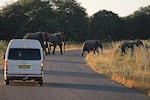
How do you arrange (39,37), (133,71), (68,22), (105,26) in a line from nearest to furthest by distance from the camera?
(133,71) < (39,37) < (68,22) < (105,26)

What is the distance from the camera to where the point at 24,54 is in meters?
24.1

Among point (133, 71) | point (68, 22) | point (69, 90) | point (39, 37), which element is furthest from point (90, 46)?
point (68, 22)

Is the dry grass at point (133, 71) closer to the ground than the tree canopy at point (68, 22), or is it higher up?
closer to the ground

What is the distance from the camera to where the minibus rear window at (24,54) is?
78.5 ft

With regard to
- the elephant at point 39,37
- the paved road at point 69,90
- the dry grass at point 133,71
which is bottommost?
the dry grass at point 133,71

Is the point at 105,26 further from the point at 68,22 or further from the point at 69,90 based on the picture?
the point at 69,90

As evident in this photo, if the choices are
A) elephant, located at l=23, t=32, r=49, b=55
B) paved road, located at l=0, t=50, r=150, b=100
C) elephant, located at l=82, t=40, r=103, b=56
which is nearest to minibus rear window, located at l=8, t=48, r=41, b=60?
paved road, located at l=0, t=50, r=150, b=100

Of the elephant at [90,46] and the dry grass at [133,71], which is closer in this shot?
the dry grass at [133,71]

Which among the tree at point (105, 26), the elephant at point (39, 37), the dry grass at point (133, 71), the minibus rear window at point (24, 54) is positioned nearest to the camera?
the minibus rear window at point (24, 54)

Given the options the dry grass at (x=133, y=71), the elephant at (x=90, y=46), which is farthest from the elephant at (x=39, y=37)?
the dry grass at (x=133, y=71)

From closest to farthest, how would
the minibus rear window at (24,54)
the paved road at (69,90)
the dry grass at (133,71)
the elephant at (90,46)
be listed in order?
1. the paved road at (69,90)
2. the minibus rear window at (24,54)
3. the dry grass at (133,71)
4. the elephant at (90,46)

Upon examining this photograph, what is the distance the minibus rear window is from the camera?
942 inches

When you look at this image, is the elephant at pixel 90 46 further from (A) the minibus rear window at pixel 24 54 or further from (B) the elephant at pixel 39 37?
(A) the minibus rear window at pixel 24 54

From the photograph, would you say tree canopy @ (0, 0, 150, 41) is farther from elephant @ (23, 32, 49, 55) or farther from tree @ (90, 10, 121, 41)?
elephant @ (23, 32, 49, 55)
